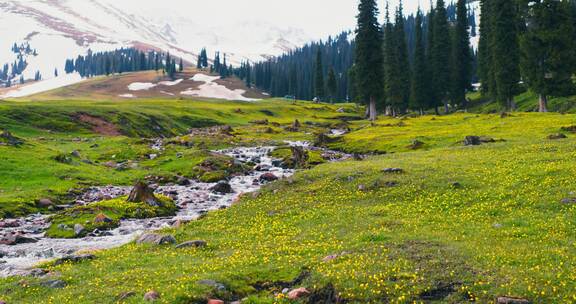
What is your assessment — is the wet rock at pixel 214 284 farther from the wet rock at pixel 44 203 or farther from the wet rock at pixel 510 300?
the wet rock at pixel 44 203

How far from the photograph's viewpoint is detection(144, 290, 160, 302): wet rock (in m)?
15.4

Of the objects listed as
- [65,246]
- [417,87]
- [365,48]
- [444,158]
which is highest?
[365,48]

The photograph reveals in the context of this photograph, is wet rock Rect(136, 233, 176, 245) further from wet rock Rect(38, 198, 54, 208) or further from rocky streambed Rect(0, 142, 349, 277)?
wet rock Rect(38, 198, 54, 208)

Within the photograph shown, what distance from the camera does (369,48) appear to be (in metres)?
91.3

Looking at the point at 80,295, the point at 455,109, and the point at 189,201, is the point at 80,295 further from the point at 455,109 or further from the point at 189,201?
the point at 455,109

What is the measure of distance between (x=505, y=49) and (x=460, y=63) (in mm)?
24281

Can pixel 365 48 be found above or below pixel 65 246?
above

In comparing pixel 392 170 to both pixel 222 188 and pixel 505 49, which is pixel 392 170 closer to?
pixel 222 188

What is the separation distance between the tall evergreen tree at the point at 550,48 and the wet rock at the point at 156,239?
6324 cm

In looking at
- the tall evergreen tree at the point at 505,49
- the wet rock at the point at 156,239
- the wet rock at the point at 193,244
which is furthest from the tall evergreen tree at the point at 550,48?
the wet rock at the point at 156,239

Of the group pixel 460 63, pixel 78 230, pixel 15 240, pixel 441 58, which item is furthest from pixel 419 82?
pixel 15 240

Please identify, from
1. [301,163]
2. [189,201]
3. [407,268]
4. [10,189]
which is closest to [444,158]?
[301,163]

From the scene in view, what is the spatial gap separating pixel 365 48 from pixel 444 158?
55.7 m

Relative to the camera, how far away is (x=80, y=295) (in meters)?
16.6
